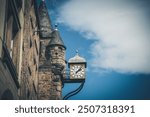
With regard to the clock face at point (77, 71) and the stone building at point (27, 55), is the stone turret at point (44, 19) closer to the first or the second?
the stone building at point (27, 55)

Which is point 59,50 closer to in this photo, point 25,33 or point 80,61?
point 80,61

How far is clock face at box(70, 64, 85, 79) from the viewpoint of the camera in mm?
19734

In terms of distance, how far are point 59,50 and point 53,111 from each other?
1383cm

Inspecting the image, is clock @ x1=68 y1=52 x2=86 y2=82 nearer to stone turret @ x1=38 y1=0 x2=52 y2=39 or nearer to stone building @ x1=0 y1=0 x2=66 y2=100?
stone building @ x1=0 y1=0 x2=66 y2=100

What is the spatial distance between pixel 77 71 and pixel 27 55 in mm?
4699

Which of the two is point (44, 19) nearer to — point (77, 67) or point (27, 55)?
point (77, 67)

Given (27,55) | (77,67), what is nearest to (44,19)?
(77,67)

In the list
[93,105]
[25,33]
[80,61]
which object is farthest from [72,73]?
[93,105]

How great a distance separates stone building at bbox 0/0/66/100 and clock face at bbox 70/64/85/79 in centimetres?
102

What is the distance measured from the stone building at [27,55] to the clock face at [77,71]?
3.36 ft

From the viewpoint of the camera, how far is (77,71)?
65.3ft

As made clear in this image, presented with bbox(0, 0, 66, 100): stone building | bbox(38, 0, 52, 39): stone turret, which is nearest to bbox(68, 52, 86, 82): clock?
bbox(0, 0, 66, 100): stone building

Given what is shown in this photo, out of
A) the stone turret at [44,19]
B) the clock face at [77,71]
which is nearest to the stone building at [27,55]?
the stone turret at [44,19]

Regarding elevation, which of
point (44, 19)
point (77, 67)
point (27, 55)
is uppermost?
point (44, 19)
